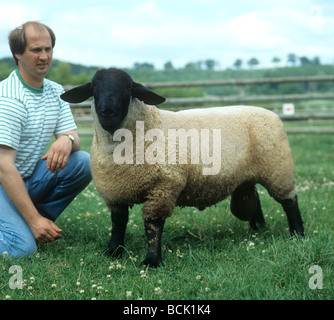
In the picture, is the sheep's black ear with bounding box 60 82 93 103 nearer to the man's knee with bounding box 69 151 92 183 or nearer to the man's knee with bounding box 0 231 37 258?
the man's knee with bounding box 69 151 92 183

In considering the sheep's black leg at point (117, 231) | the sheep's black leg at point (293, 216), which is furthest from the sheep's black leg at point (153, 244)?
the sheep's black leg at point (293, 216)

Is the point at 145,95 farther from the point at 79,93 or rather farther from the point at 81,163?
the point at 81,163

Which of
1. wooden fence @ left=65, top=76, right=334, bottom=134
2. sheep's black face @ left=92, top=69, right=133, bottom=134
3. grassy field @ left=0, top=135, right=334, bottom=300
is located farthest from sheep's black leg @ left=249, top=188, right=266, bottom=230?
wooden fence @ left=65, top=76, right=334, bottom=134

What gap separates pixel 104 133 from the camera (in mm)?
2998

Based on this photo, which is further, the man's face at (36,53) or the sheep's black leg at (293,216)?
the sheep's black leg at (293,216)

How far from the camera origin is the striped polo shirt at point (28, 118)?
322cm

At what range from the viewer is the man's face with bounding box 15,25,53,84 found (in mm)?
3254

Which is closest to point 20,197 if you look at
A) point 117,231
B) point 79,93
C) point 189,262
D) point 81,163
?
point 81,163

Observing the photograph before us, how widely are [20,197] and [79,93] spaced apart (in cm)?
91

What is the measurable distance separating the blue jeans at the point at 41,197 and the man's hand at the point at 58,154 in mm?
193

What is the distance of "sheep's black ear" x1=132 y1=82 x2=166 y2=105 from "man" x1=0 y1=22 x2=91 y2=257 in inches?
32.8

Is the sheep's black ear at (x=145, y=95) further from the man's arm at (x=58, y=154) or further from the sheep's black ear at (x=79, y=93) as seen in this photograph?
the man's arm at (x=58, y=154)

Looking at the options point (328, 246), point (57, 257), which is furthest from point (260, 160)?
point (57, 257)

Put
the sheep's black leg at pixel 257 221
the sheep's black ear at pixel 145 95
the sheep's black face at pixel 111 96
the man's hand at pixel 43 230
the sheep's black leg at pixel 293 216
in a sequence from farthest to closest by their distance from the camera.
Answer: the sheep's black leg at pixel 257 221
the sheep's black leg at pixel 293 216
the man's hand at pixel 43 230
the sheep's black ear at pixel 145 95
the sheep's black face at pixel 111 96
